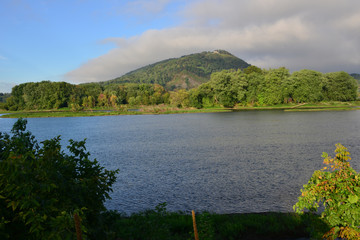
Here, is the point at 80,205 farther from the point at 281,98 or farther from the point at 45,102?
the point at 45,102

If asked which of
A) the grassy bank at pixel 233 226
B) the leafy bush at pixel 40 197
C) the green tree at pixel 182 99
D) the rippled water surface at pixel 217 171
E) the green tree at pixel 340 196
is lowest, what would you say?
the rippled water surface at pixel 217 171

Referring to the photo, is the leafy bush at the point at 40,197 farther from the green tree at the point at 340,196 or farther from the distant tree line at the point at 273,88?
the distant tree line at the point at 273,88

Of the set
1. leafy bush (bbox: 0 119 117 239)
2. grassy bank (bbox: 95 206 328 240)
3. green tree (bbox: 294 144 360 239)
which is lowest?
grassy bank (bbox: 95 206 328 240)

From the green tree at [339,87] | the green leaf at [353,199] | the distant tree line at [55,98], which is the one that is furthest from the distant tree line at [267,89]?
the green leaf at [353,199]

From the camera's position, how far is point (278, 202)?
12.6m

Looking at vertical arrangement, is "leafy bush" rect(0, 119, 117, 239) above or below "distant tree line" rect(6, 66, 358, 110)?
below

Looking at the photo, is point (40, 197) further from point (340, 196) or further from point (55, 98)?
point (55, 98)

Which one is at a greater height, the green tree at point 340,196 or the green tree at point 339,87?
the green tree at point 339,87

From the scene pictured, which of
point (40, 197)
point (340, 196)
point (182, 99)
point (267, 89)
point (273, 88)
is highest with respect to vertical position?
point (273, 88)

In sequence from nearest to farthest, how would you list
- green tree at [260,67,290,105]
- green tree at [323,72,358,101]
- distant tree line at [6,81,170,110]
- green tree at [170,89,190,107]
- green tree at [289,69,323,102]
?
green tree at [289,69,323,102]
green tree at [260,67,290,105]
green tree at [170,89,190,107]
green tree at [323,72,358,101]
distant tree line at [6,81,170,110]

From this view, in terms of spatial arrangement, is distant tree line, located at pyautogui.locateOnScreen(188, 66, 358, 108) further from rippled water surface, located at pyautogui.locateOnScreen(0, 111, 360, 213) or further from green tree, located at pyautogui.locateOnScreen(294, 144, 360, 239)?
green tree, located at pyautogui.locateOnScreen(294, 144, 360, 239)

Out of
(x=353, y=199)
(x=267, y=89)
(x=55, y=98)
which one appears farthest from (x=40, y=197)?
(x=55, y=98)

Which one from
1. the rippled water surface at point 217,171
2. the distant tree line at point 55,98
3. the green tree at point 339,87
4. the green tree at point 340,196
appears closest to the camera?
the green tree at point 340,196

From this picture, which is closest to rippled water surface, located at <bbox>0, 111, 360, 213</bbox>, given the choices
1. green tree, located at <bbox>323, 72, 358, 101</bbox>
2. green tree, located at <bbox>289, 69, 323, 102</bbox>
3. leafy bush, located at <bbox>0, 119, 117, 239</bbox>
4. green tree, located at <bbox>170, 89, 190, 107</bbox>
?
leafy bush, located at <bbox>0, 119, 117, 239</bbox>
